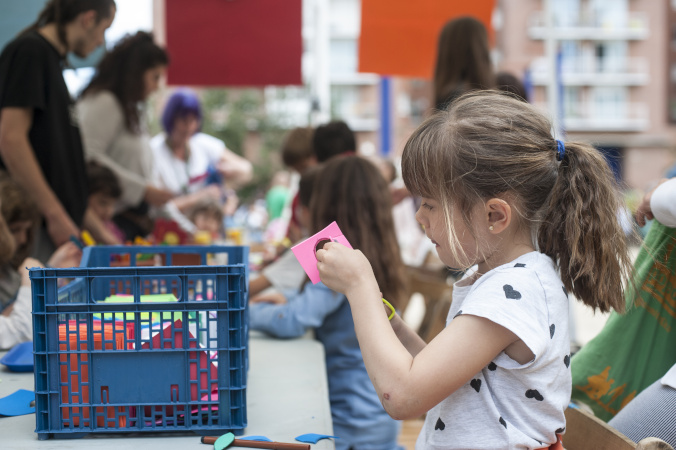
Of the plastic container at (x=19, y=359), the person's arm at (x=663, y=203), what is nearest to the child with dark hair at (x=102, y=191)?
the plastic container at (x=19, y=359)

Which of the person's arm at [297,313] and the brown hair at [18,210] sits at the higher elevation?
the brown hair at [18,210]

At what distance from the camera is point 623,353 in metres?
1.54

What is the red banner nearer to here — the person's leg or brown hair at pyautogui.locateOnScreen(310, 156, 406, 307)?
brown hair at pyautogui.locateOnScreen(310, 156, 406, 307)

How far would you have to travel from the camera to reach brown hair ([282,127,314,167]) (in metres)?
3.85

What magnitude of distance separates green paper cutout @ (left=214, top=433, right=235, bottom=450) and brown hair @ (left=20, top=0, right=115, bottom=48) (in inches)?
72.5

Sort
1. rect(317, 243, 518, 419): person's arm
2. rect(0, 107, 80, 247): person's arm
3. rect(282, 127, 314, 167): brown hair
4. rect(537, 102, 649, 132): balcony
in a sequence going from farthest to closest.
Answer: rect(537, 102, 649, 132): balcony < rect(282, 127, 314, 167): brown hair < rect(0, 107, 80, 247): person's arm < rect(317, 243, 518, 419): person's arm

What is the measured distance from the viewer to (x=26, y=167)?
91.9 inches

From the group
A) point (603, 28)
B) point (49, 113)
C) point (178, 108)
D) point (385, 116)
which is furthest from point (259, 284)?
point (603, 28)

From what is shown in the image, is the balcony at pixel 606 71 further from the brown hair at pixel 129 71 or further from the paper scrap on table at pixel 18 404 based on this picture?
the paper scrap on table at pixel 18 404

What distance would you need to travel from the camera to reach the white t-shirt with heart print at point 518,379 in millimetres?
1087

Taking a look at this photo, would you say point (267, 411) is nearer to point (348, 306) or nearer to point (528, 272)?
point (528, 272)

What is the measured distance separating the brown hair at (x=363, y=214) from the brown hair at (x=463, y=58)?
3.37ft

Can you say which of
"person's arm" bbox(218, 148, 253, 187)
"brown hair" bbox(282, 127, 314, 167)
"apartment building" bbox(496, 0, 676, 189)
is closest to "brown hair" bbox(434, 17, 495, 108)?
"brown hair" bbox(282, 127, 314, 167)

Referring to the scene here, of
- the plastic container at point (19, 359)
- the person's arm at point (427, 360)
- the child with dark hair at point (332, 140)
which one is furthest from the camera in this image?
the child with dark hair at point (332, 140)
